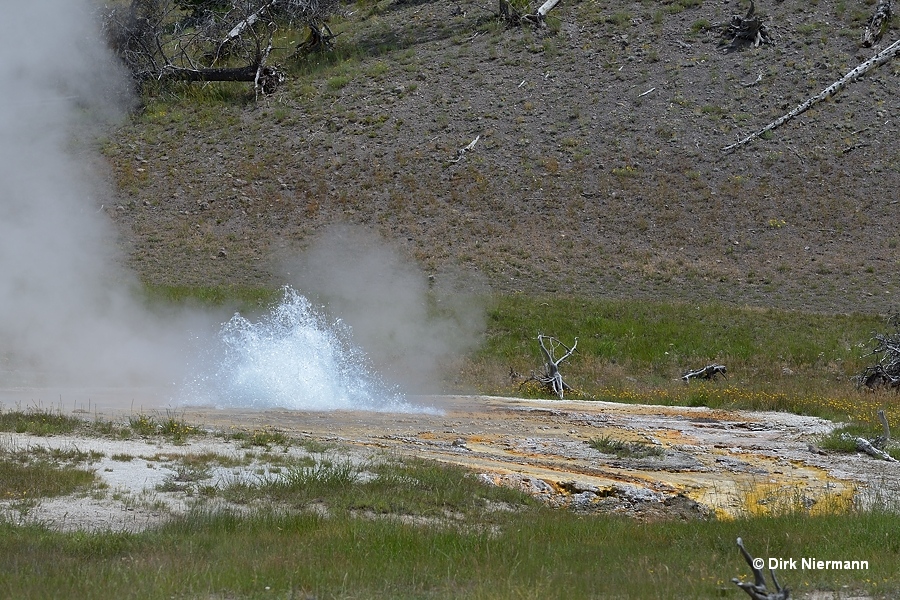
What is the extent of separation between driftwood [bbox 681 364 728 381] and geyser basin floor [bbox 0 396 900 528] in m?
5.52

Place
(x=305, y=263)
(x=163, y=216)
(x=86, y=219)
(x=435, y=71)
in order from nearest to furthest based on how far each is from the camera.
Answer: (x=86, y=219)
(x=305, y=263)
(x=163, y=216)
(x=435, y=71)

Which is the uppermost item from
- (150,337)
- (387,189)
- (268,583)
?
(387,189)

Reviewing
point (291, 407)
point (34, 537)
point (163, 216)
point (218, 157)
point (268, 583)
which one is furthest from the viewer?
point (218, 157)

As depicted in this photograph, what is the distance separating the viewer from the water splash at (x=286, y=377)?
17.2 meters

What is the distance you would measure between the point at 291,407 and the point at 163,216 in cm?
2329

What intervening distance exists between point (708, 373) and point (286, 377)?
1076 cm

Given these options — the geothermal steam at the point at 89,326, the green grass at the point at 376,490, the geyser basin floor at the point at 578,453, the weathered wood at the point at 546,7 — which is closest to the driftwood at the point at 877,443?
the geyser basin floor at the point at 578,453

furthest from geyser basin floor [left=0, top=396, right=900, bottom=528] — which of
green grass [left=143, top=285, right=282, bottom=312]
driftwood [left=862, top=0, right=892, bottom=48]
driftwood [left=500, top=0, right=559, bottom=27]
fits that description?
driftwood [left=500, top=0, right=559, bottom=27]

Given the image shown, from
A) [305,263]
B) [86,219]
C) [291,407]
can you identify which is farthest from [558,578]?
[305,263]

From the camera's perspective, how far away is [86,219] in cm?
2916

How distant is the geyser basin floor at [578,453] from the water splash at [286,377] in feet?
3.71

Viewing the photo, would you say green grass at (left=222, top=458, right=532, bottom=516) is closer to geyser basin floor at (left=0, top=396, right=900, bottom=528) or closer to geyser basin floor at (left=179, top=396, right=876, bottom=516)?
geyser basin floor at (left=0, top=396, right=900, bottom=528)

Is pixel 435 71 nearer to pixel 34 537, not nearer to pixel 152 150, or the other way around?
pixel 152 150

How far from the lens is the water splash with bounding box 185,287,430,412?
1725cm
